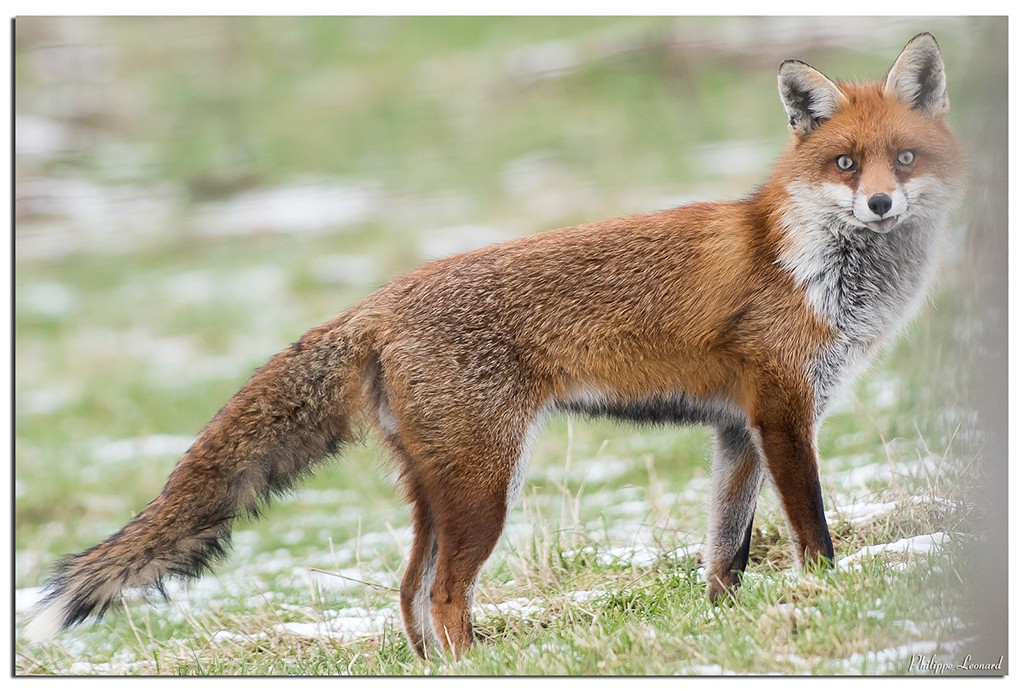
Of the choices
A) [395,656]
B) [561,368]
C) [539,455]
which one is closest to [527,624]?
[395,656]

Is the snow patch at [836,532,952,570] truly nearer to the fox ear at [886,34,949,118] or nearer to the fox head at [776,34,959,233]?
the fox head at [776,34,959,233]

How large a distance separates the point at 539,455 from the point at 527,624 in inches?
187

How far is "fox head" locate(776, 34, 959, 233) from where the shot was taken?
15.6 feet

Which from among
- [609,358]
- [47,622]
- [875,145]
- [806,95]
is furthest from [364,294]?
[875,145]

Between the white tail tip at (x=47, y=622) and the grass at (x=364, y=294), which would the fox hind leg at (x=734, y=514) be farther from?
the white tail tip at (x=47, y=622)

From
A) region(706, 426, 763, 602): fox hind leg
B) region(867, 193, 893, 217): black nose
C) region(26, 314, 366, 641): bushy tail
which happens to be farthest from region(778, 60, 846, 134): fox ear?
region(26, 314, 366, 641): bushy tail

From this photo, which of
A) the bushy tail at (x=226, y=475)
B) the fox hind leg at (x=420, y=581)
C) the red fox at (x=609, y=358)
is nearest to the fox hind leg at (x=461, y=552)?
the red fox at (x=609, y=358)

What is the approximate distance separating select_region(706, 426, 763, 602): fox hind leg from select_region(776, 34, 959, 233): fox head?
1171 millimetres

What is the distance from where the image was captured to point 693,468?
873 centimetres

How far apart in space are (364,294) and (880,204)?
11.1 m

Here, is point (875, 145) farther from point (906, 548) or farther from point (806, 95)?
point (906, 548)

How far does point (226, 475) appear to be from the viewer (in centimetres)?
496

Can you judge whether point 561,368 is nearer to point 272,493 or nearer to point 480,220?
point 272,493

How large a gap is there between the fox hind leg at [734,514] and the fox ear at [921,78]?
1744mm
